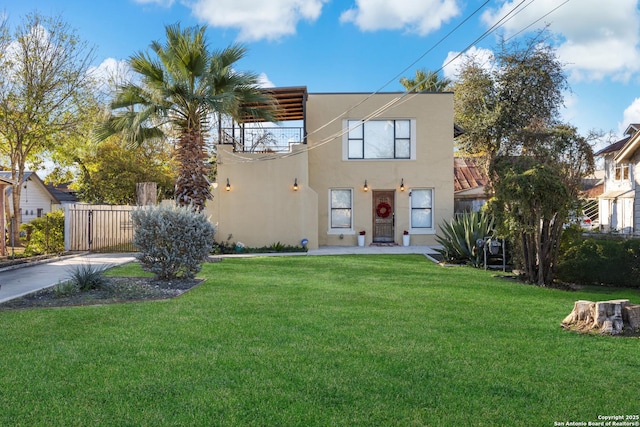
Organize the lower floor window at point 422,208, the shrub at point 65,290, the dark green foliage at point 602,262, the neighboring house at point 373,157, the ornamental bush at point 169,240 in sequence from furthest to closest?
the lower floor window at point 422,208, the neighboring house at point 373,157, the dark green foliage at point 602,262, the ornamental bush at point 169,240, the shrub at point 65,290

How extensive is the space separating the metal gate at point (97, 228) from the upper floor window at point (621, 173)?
23.0 meters

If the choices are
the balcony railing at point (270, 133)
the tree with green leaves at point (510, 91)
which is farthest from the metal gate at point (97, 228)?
the tree with green leaves at point (510, 91)

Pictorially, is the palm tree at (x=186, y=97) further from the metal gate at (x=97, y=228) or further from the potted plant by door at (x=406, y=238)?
the potted plant by door at (x=406, y=238)

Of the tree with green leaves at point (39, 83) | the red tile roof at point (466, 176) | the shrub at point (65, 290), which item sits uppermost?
the tree with green leaves at point (39, 83)

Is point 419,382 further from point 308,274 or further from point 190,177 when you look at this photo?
point 190,177

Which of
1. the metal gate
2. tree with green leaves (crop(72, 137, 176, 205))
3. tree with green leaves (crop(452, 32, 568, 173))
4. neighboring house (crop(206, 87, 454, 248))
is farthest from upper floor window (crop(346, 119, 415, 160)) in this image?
tree with green leaves (crop(72, 137, 176, 205))

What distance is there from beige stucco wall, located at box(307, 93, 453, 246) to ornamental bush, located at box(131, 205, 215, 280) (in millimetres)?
11327

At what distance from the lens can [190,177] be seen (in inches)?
620

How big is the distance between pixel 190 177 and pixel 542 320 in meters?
11.7

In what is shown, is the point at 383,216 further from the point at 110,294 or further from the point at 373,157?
the point at 110,294

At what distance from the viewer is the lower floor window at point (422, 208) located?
21125mm

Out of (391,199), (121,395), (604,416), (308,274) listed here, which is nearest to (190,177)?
(308,274)

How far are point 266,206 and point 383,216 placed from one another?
5.33 m

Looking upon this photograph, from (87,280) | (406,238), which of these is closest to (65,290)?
(87,280)
